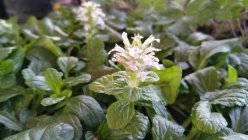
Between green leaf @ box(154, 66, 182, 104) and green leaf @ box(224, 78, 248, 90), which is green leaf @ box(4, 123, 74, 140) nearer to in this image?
green leaf @ box(154, 66, 182, 104)

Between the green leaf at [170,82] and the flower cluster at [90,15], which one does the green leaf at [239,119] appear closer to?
the green leaf at [170,82]

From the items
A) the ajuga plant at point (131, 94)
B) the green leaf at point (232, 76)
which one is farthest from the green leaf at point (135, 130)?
the green leaf at point (232, 76)

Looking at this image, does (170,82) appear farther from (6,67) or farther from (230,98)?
(6,67)

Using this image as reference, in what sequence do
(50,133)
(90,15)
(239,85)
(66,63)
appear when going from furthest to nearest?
(90,15)
(66,63)
(239,85)
(50,133)

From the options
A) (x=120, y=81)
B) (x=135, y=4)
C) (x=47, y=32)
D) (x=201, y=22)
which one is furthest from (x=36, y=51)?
(x=135, y=4)

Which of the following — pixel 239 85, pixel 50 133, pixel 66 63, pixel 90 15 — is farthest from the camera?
pixel 90 15

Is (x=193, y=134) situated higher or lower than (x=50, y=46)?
lower

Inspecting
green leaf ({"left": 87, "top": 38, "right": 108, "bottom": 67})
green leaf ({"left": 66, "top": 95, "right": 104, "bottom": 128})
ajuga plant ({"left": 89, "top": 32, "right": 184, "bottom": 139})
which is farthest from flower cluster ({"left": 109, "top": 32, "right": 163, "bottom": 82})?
green leaf ({"left": 87, "top": 38, "right": 108, "bottom": 67})

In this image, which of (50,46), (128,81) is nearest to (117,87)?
(128,81)
